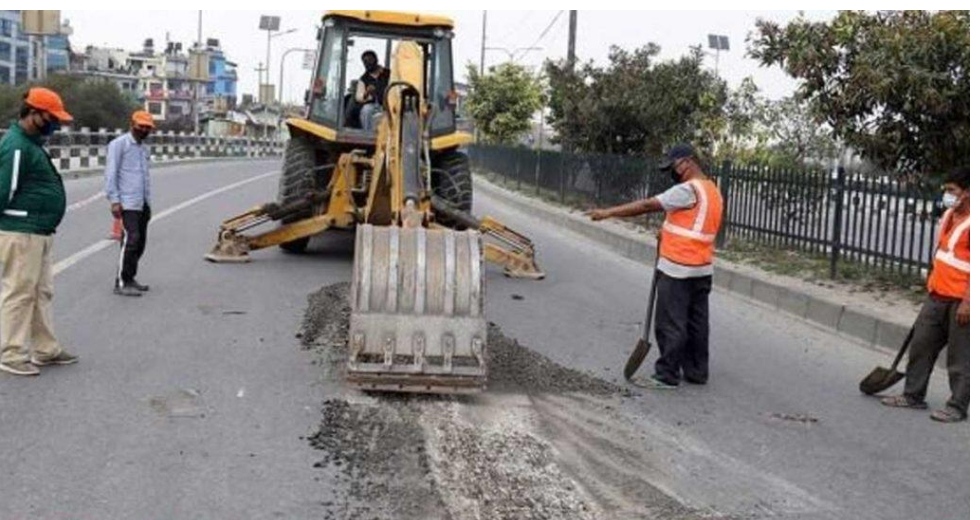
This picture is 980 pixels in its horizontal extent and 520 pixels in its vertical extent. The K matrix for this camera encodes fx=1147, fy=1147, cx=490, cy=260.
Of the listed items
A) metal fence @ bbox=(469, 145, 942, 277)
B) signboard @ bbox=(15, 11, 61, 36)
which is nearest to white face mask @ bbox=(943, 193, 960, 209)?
metal fence @ bbox=(469, 145, 942, 277)

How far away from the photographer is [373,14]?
12234mm

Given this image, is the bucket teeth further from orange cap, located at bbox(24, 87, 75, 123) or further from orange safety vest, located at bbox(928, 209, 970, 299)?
orange safety vest, located at bbox(928, 209, 970, 299)

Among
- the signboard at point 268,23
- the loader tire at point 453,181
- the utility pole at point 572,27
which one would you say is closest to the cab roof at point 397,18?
the loader tire at point 453,181

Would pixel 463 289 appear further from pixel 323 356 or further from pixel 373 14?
pixel 373 14

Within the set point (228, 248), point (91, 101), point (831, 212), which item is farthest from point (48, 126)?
point (91, 101)

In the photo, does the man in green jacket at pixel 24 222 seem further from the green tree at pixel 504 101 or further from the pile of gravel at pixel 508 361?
the green tree at pixel 504 101

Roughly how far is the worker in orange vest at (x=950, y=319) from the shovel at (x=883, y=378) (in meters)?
0.10

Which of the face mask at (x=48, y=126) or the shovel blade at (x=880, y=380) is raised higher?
the face mask at (x=48, y=126)

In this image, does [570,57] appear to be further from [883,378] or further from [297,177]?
[883,378]

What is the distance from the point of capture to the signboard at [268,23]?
62831mm

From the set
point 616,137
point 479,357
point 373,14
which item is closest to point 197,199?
point 616,137

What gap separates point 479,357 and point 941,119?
5726 mm

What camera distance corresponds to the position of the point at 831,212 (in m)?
12.5

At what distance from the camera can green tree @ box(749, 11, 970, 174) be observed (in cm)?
962
